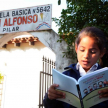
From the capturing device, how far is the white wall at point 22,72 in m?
7.84

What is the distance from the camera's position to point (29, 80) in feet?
26.1

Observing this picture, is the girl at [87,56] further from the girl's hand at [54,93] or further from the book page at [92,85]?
the book page at [92,85]

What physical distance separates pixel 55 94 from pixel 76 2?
2851 millimetres

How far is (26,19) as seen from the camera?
471cm

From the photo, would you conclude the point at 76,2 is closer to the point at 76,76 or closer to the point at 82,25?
the point at 82,25

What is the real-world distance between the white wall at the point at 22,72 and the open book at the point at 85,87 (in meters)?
6.59

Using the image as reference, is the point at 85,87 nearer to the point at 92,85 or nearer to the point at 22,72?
the point at 92,85

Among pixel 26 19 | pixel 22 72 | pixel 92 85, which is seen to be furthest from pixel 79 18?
pixel 22 72

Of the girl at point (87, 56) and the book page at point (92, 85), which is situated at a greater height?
the girl at point (87, 56)

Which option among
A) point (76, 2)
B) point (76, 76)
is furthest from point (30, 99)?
point (76, 76)

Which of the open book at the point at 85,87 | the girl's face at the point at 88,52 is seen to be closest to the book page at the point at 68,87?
the open book at the point at 85,87

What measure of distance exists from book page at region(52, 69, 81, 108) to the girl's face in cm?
26

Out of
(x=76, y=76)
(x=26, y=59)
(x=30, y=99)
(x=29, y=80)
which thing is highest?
(x=26, y=59)

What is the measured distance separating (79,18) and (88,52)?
2663mm
